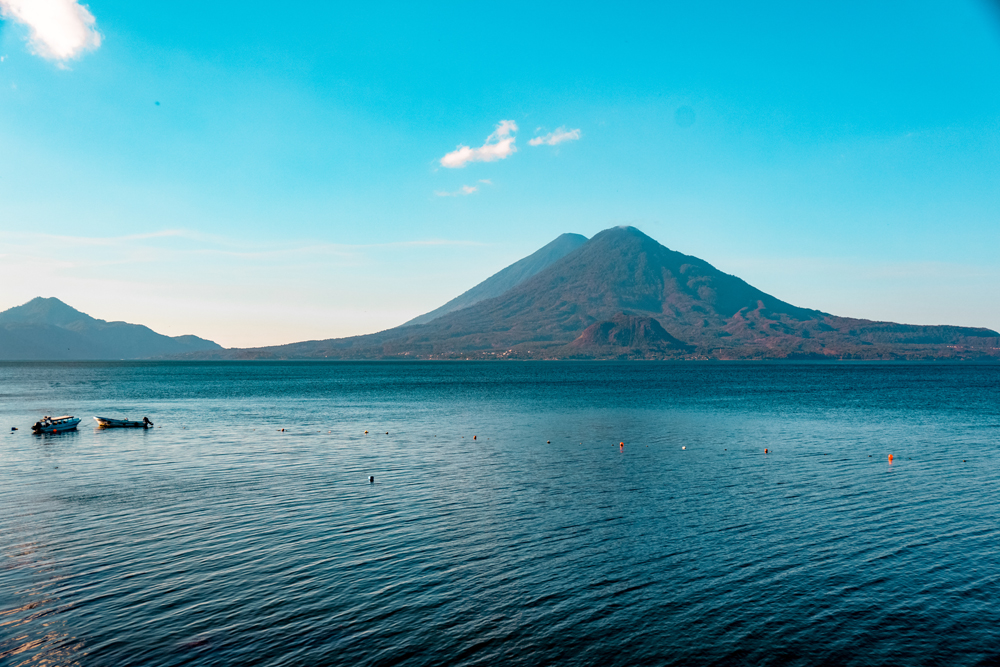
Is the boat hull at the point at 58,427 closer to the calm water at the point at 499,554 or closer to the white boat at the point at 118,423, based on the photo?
the white boat at the point at 118,423

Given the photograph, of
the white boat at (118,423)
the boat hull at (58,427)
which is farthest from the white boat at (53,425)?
the white boat at (118,423)

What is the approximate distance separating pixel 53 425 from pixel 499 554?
220 ft

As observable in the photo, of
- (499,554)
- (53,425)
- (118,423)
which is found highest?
(53,425)

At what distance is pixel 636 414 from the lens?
87438mm

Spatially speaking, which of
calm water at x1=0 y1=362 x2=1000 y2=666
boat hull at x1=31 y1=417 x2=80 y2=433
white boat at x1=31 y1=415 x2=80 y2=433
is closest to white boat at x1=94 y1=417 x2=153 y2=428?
boat hull at x1=31 y1=417 x2=80 y2=433

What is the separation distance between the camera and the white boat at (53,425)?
67.9 meters

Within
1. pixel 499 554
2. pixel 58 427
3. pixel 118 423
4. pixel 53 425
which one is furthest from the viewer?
pixel 118 423

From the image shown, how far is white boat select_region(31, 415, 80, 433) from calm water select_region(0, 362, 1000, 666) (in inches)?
666

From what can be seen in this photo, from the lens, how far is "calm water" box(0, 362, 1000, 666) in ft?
59.5

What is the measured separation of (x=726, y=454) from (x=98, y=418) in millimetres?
72488

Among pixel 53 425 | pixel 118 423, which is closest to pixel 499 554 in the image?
pixel 118 423

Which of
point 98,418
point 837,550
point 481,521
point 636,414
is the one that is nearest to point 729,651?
point 837,550

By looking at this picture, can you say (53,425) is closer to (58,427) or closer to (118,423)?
(58,427)

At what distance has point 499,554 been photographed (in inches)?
1006
